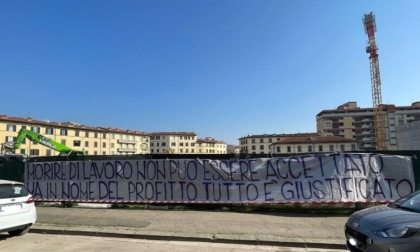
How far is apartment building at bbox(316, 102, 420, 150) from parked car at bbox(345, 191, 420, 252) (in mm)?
141828

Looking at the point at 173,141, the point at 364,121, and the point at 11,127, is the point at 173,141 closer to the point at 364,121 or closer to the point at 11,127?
the point at 11,127

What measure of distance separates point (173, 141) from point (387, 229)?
149 meters

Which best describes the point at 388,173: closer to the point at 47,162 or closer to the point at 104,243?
the point at 104,243

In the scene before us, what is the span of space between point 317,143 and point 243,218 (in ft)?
373

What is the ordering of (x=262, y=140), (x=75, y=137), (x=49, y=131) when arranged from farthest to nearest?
(x=262, y=140)
(x=75, y=137)
(x=49, y=131)

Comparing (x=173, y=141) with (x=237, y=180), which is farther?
(x=173, y=141)

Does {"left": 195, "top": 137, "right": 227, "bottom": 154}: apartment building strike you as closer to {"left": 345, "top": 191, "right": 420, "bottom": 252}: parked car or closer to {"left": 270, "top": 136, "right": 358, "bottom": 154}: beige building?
{"left": 270, "top": 136, "right": 358, "bottom": 154}: beige building

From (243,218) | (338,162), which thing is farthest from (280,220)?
Answer: (338,162)

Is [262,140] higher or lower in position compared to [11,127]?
lower

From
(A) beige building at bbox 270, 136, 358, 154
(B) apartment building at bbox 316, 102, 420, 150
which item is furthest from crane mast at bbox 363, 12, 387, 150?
(B) apartment building at bbox 316, 102, 420, 150

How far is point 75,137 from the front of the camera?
96625mm

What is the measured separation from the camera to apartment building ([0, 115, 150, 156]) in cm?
8100

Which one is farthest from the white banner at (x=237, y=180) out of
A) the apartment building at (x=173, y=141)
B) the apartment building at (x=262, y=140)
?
the apartment building at (x=173, y=141)

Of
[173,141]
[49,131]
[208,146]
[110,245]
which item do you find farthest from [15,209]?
[208,146]
